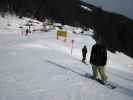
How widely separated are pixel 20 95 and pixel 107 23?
137 m

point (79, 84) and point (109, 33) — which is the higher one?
point (79, 84)

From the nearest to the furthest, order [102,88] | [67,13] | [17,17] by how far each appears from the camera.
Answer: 1. [102,88]
2. [17,17]
3. [67,13]

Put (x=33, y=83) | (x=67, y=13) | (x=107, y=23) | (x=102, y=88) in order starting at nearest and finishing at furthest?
1. (x=33, y=83)
2. (x=102, y=88)
3. (x=67, y=13)
4. (x=107, y=23)

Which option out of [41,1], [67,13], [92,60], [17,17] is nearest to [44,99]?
[92,60]

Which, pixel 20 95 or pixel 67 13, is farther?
pixel 67 13

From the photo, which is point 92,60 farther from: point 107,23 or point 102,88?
point 107,23

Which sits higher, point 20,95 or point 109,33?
point 20,95

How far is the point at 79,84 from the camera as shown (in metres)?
9.99

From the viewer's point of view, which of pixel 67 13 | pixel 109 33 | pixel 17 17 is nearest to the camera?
pixel 17 17

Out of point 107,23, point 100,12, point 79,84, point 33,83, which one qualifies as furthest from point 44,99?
point 100,12

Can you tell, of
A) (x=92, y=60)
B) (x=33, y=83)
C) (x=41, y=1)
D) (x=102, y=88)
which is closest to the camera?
(x=33, y=83)

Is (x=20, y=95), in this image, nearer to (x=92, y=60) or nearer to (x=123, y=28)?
(x=92, y=60)

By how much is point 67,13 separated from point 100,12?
1560 inches

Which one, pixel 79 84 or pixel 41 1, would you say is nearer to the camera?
pixel 79 84
